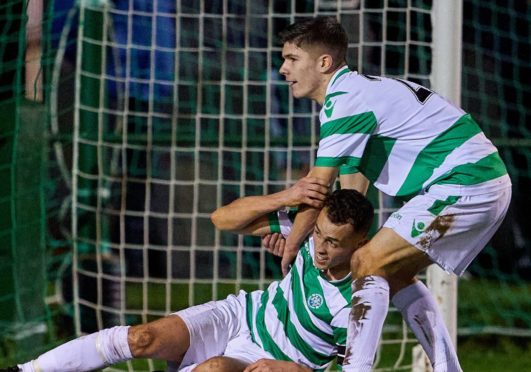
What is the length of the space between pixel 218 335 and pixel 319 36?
4.10ft

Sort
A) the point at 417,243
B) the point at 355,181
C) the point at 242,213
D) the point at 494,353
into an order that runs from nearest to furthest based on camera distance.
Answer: the point at 417,243 → the point at 242,213 → the point at 355,181 → the point at 494,353

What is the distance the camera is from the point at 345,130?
5004 mm

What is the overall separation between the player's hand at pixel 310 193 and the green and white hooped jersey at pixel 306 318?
12.0 inches

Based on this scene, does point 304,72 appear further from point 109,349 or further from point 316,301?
point 109,349

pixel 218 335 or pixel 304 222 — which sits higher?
pixel 304 222

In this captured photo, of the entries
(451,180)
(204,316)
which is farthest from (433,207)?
(204,316)

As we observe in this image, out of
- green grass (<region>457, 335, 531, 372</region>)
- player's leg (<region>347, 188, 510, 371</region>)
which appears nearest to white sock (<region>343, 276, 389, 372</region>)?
player's leg (<region>347, 188, 510, 371</region>)

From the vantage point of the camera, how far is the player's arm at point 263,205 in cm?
506

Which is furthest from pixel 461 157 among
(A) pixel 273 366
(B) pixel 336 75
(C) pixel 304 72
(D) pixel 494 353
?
Answer: (D) pixel 494 353

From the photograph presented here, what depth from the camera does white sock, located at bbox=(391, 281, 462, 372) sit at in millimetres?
5328

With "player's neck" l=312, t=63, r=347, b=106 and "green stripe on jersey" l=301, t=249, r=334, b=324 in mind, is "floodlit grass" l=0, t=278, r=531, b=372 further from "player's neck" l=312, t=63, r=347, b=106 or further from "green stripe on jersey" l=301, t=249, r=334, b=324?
"player's neck" l=312, t=63, r=347, b=106

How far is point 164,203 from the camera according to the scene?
8.05 metres

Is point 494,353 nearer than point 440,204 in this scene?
No

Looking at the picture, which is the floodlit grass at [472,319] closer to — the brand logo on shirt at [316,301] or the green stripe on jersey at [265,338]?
the green stripe on jersey at [265,338]
